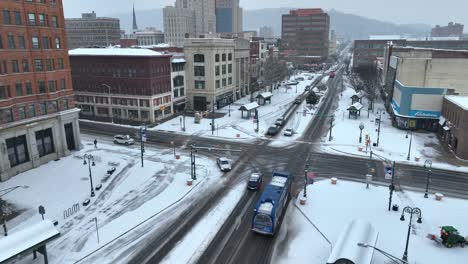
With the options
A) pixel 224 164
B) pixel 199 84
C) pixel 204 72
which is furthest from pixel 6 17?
pixel 199 84

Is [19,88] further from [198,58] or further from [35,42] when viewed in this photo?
[198,58]

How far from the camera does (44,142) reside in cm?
5400

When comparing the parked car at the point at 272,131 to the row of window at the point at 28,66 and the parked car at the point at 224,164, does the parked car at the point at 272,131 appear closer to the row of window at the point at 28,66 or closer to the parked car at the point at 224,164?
the parked car at the point at 224,164

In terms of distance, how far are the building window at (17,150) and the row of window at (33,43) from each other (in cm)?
1327

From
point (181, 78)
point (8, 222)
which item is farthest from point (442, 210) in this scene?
point (181, 78)

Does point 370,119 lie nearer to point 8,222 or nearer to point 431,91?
point 431,91

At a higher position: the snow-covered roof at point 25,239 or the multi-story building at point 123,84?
the multi-story building at point 123,84

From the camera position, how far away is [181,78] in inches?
3647

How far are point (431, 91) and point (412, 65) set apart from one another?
6.89m

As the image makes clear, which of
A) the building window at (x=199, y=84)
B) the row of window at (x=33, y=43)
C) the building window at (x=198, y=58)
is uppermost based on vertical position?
the row of window at (x=33, y=43)

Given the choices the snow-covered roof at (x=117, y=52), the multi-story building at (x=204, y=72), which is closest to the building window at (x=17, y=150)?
the snow-covered roof at (x=117, y=52)

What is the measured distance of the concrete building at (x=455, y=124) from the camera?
5625 cm

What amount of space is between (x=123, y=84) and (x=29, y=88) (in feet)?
103

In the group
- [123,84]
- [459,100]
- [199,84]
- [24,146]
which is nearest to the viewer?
[24,146]
